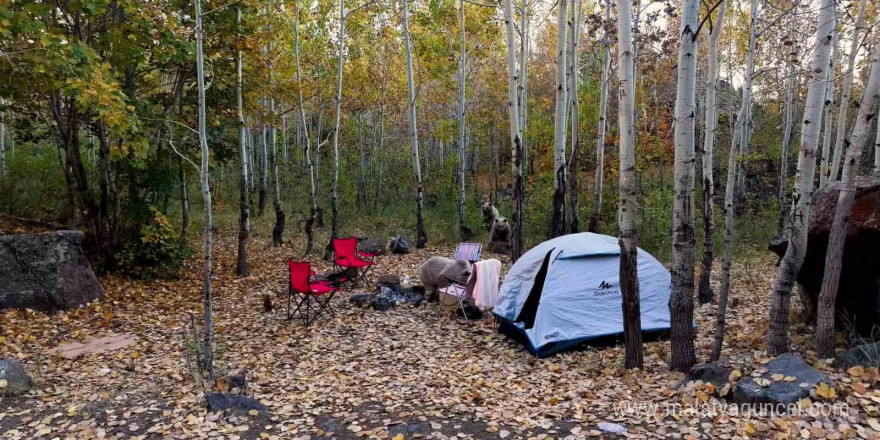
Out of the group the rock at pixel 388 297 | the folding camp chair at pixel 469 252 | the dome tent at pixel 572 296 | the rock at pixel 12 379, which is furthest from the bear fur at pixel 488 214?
the rock at pixel 12 379

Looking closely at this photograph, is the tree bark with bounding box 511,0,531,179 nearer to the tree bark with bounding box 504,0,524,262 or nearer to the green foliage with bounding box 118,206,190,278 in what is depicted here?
the tree bark with bounding box 504,0,524,262

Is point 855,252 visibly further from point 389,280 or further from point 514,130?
point 389,280

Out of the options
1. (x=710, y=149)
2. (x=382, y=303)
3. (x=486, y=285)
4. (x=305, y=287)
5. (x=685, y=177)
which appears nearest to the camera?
(x=685, y=177)

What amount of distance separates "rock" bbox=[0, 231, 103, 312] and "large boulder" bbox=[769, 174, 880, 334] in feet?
30.1

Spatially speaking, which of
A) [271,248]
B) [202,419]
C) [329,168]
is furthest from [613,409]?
[329,168]

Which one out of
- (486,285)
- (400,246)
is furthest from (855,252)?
(400,246)

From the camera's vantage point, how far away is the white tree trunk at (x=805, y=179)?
13.1 feet

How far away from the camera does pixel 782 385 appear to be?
3.63 m

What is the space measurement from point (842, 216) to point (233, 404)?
211 inches

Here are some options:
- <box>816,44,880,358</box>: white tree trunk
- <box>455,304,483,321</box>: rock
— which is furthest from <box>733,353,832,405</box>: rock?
<box>455,304,483,321</box>: rock

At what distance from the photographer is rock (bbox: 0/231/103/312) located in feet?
22.6

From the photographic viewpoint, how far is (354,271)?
9.22 m

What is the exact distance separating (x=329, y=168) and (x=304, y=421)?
58.0 ft

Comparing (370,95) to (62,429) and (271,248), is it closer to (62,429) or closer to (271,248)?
(271,248)
